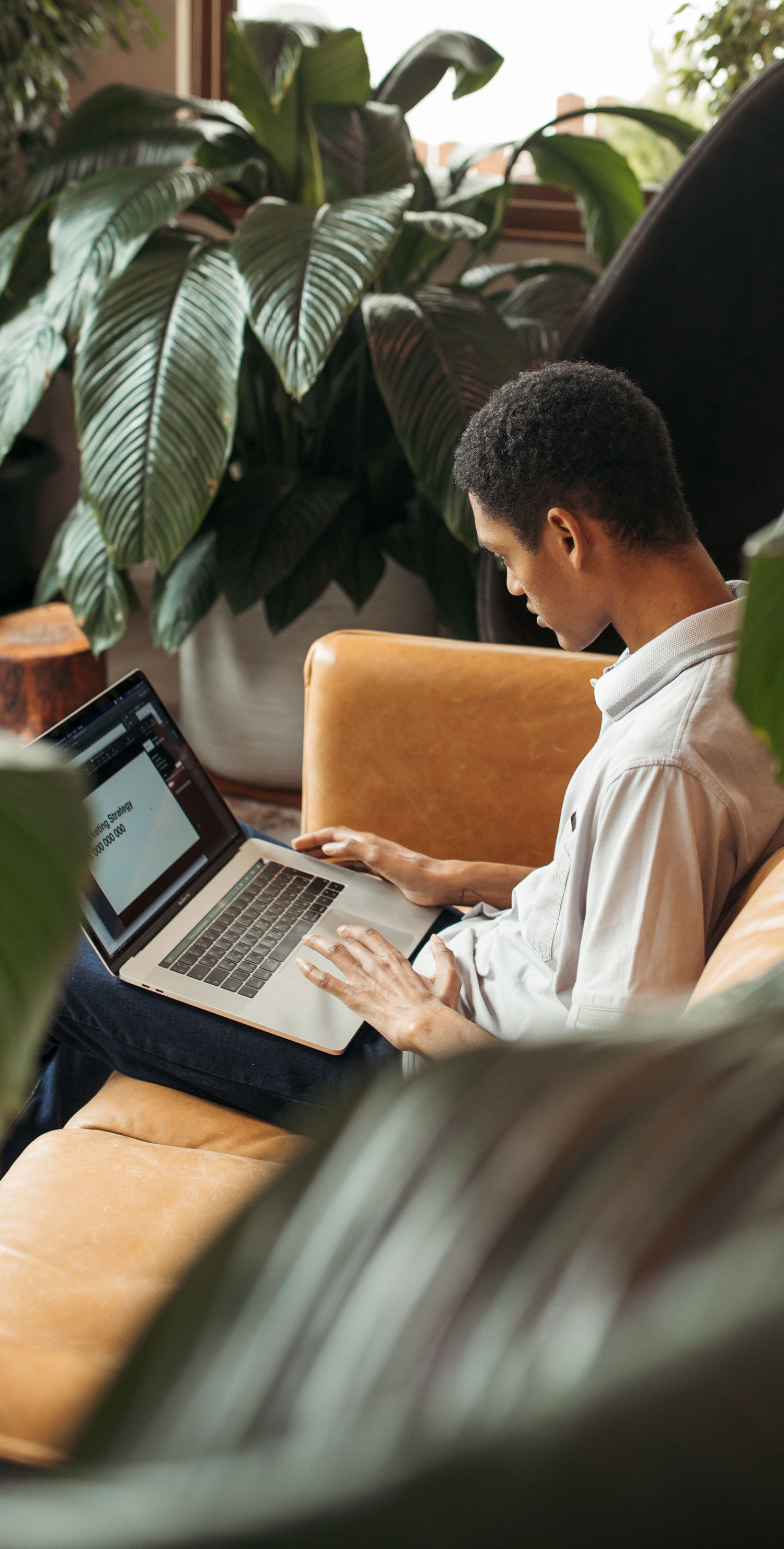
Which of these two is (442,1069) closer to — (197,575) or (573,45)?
(197,575)

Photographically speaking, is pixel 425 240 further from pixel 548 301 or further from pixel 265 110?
pixel 265 110

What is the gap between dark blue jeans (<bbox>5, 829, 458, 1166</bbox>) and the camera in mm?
945

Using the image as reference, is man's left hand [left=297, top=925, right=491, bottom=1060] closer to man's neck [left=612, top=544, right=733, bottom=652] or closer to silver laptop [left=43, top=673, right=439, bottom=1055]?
silver laptop [left=43, top=673, right=439, bottom=1055]

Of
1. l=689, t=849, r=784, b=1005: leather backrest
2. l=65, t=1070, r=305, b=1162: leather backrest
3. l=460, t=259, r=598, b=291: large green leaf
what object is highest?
l=460, t=259, r=598, b=291: large green leaf

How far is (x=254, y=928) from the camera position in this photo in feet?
3.70

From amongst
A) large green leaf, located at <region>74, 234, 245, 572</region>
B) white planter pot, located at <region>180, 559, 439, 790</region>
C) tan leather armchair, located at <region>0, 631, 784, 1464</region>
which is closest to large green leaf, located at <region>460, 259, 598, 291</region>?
white planter pot, located at <region>180, 559, 439, 790</region>

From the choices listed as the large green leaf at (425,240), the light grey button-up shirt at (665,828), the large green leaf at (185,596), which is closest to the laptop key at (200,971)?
the light grey button-up shirt at (665,828)

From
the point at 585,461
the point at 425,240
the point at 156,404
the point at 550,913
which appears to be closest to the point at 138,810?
the point at 550,913

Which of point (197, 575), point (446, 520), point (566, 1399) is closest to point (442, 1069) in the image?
point (566, 1399)

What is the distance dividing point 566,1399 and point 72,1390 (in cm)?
58

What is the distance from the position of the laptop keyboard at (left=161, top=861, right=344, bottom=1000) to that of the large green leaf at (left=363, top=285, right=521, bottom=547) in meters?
0.88

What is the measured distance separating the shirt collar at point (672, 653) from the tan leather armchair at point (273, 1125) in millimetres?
173

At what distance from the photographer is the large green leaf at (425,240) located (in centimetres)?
198

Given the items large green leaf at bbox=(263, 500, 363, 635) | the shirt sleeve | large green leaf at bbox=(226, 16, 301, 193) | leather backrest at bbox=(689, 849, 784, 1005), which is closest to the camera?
leather backrest at bbox=(689, 849, 784, 1005)
